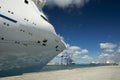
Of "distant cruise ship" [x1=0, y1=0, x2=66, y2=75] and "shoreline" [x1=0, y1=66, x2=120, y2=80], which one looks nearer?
"distant cruise ship" [x1=0, y1=0, x2=66, y2=75]

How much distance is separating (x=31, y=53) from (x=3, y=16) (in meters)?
6.81

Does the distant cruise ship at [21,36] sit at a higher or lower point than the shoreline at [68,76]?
higher

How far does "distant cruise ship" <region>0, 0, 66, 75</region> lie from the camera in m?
16.1

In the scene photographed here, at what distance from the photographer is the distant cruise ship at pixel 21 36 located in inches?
633

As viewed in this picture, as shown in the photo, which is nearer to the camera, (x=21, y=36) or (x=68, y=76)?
(x=21, y=36)

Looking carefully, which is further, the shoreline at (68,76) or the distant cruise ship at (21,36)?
the shoreline at (68,76)

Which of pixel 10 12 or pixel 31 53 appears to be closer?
pixel 10 12

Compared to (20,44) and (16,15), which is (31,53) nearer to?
(20,44)

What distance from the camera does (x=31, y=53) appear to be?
68.8ft

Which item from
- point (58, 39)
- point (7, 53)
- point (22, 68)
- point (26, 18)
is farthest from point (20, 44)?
point (58, 39)

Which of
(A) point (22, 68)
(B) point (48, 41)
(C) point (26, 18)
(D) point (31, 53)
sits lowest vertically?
(A) point (22, 68)

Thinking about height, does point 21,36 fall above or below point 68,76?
above

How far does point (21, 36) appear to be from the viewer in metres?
17.8

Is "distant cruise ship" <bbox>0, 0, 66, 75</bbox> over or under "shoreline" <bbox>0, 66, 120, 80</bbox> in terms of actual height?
over
